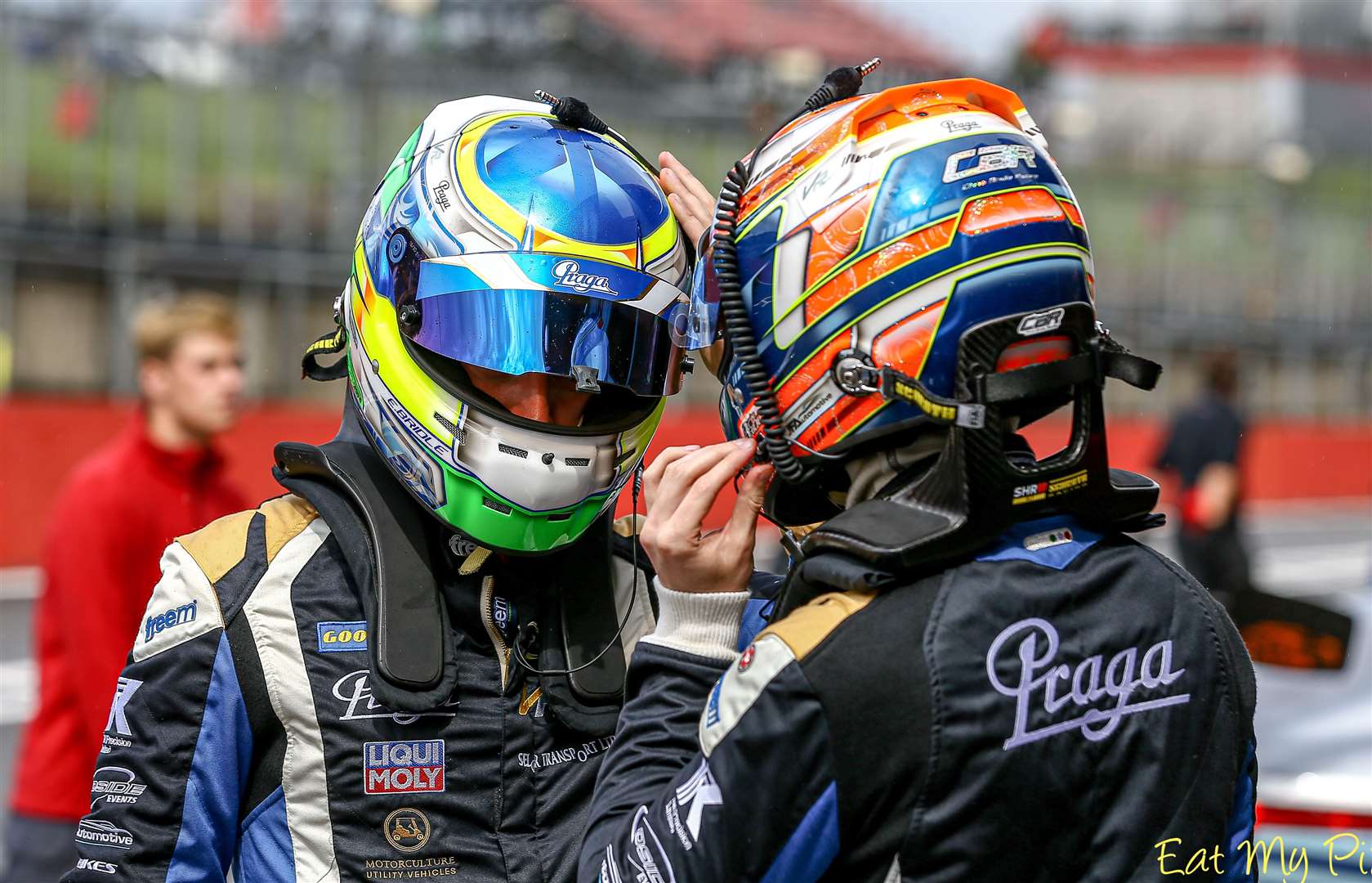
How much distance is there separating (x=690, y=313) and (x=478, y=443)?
367 millimetres

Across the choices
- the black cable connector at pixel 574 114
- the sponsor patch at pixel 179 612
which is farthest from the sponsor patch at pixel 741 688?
the black cable connector at pixel 574 114

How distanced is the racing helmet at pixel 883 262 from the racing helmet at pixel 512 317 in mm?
200

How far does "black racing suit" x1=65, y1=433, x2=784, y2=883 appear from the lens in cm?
207

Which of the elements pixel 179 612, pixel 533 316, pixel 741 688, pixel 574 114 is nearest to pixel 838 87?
pixel 574 114

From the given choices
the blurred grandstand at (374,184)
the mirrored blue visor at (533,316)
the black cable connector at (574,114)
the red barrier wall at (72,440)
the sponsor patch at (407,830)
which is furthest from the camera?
the blurred grandstand at (374,184)

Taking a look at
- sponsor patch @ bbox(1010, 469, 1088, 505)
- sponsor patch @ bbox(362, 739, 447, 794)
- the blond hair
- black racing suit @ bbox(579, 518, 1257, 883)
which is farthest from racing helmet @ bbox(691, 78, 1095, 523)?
the blond hair

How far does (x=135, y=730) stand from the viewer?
81.9 inches

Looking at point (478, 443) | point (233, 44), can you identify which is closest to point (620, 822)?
point (478, 443)

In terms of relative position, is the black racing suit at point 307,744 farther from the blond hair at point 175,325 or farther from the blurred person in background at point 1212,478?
the blurred person in background at point 1212,478

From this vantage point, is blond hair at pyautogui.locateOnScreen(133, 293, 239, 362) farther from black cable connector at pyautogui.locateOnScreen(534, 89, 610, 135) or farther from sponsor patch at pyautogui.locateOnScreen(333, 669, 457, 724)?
sponsor patch at pyautogui.locateOnScreen(333, 669, 457, 724)

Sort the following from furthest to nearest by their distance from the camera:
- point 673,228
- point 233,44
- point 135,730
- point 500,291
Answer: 1. point 233,44
2. point 673,228
3. point 500,291
4. point 135,730

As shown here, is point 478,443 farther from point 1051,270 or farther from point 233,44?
A: point 233,44

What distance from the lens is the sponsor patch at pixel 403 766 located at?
215cm

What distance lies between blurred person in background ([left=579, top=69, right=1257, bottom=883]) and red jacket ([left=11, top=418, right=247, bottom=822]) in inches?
107
